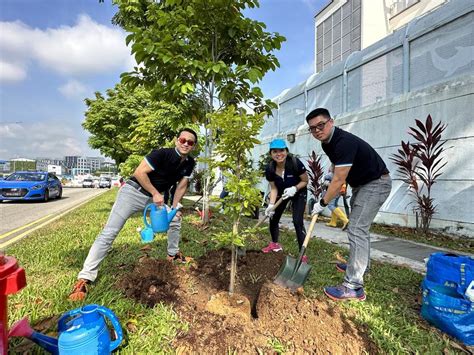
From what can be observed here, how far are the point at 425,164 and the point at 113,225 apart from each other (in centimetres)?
563

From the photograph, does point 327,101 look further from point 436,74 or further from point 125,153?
point 125,153

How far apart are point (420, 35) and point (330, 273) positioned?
19.3 ft

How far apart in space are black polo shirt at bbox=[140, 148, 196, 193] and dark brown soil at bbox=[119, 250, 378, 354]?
937mm

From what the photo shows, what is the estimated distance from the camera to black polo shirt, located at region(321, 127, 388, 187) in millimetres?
2744

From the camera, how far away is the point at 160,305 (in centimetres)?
246

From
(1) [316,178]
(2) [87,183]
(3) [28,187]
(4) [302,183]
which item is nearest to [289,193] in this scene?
(4) [302,183]

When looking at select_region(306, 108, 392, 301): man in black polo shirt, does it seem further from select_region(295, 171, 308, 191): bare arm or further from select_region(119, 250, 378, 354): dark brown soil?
select_region(295, 171, 308, 191): bare arm

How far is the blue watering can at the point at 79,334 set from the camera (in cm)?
164

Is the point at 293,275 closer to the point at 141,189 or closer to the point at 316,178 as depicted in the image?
the point at 141,189

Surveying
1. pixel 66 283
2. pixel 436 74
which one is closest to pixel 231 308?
pixel 66 283

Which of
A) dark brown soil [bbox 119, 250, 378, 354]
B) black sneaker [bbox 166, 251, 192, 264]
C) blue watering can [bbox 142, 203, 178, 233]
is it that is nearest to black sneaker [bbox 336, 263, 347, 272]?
dark brown soil [bbox 119, 250, 378, 354]

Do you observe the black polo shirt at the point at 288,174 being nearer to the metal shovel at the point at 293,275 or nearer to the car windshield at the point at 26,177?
the metal shovel at the point at 293,275

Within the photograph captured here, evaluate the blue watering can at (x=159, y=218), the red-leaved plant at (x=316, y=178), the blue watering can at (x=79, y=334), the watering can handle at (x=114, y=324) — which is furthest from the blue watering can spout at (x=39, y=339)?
the red-leaved plant at (x=316, y=178)

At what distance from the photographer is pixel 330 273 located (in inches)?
137
